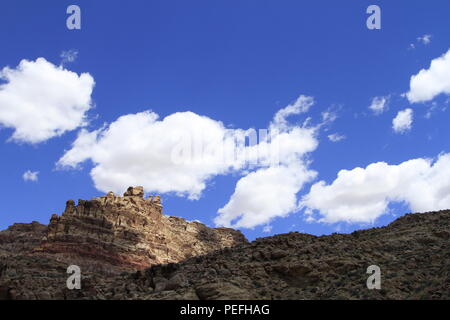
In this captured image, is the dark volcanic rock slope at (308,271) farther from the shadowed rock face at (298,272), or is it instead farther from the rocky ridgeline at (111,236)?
the rocky ridgeline at (111,236)

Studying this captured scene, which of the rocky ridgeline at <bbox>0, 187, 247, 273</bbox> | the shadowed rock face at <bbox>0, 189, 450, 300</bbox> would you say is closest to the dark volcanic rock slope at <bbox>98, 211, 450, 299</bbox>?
the shadowed rock face at <bbox>0, 189, 450, 300</bbox>

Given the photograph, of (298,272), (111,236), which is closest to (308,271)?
(298,272)

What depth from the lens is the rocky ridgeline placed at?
8981 centimetres

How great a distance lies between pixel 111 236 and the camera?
318 feet

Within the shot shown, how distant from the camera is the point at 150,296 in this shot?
984 inches

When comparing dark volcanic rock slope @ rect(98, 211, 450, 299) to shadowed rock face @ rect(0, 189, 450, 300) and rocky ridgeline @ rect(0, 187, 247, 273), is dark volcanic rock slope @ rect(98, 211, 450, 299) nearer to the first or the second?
shadowed rock face @ rect(0, 189, 450, 300)

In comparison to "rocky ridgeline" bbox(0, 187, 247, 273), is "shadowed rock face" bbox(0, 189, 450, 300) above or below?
below

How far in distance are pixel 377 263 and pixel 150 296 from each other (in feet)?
49.9

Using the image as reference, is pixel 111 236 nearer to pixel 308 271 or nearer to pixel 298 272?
pixel 298 272

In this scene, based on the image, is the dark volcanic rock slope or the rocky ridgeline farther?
the rocky ridgeline

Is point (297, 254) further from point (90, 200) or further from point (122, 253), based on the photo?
point (90, 200)

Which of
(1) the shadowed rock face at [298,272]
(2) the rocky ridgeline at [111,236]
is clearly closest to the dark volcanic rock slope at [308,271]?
(1) the shadowed rock face at [298,272]

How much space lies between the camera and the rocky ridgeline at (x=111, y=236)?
8981 cm
